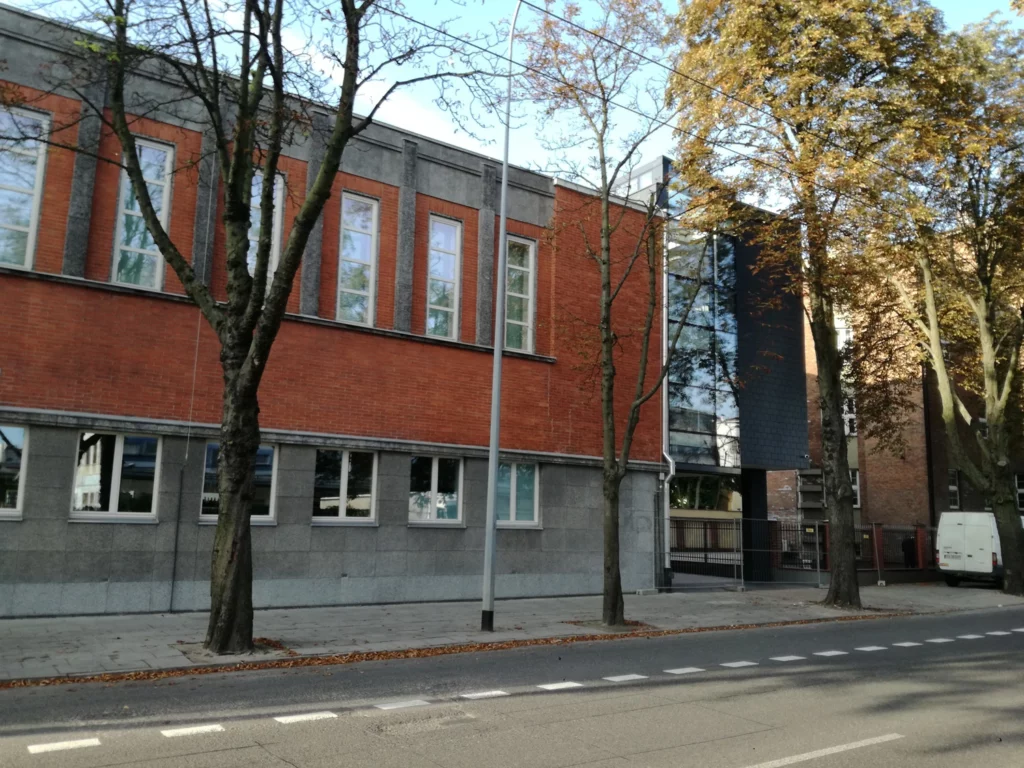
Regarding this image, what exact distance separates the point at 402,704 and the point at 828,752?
3592 millimetres

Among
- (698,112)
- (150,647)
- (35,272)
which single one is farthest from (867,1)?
(150,647)

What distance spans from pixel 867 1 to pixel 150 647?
650 inches

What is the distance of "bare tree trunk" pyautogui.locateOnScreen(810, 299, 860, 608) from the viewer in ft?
58.9

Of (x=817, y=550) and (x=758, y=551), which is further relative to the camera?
(x=758, y=551)

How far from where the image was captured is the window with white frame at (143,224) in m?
13.8

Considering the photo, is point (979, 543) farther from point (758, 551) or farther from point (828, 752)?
point (828, 752)

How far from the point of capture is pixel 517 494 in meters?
17.8

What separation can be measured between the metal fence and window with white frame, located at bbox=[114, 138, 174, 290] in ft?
50.1

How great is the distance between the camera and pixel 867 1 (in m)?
16.1

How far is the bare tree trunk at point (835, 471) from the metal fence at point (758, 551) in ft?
15.2

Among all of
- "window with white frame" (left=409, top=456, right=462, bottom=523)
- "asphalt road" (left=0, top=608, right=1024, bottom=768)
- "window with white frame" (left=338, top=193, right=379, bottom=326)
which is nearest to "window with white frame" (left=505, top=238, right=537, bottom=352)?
"window with white frame" (left=409, top=456, right=462, bottom=523)

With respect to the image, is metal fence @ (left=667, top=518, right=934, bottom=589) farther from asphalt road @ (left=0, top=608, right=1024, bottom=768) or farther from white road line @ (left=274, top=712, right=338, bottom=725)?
white road line @ (left=274, top=712, right=338, bottom=725)

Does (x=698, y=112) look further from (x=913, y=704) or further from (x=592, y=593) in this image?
(x=913, y=704)

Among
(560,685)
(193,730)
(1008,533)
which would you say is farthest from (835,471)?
(193,730)
